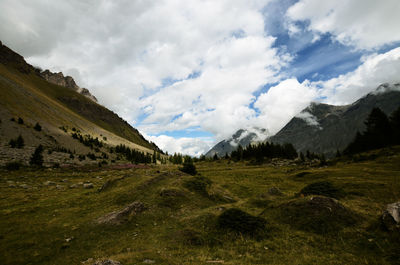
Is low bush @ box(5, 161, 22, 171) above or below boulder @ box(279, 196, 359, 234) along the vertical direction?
above

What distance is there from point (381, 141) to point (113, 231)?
98181 mm

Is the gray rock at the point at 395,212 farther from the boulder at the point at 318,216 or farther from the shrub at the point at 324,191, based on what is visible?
the shrub at the point at 324,191

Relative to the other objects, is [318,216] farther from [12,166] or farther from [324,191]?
[12,166]

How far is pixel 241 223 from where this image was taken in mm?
15164

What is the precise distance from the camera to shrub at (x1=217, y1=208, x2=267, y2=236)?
14641 mm

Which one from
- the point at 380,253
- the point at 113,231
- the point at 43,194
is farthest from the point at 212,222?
the point at 43,194

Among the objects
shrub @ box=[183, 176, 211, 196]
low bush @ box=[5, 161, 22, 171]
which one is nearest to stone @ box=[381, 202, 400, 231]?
shrub @ box=[183, 176, 211, 196]

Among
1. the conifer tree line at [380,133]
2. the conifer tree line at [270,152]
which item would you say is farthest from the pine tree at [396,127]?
the conifer tree line at [270,152]

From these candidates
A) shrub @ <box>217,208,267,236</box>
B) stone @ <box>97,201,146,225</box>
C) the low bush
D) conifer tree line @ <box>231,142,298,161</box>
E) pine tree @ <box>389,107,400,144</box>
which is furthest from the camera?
conifer tree line @ <box>231,142,298,161</box>

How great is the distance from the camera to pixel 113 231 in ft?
54.0

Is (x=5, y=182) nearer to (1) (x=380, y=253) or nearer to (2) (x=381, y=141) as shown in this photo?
(1) (x=380, y=253)

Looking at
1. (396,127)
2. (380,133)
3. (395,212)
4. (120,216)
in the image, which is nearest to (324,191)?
(395,212)

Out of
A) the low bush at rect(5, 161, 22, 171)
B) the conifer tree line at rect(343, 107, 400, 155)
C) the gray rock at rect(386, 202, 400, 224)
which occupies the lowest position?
the gray rock at rect(386, 202, 400, 224)

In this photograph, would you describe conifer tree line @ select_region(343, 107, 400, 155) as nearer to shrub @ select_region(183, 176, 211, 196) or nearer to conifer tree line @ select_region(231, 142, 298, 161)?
conifer tree line @ select_region(231, 142, 298, 161)
